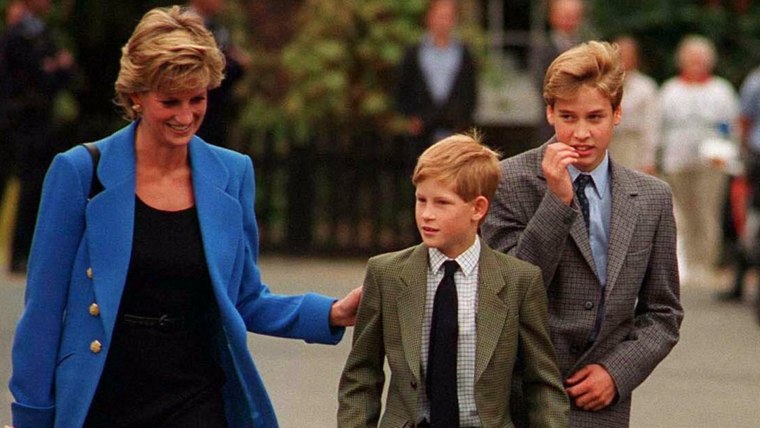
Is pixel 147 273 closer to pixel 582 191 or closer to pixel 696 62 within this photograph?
pixel 582 191

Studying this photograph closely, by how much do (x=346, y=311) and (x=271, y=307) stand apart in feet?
0.69

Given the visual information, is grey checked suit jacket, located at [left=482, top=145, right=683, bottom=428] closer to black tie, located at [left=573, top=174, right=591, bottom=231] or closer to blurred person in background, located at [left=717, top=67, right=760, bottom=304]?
black tie, located at [left=573, top=174, right=591, bottom=231]

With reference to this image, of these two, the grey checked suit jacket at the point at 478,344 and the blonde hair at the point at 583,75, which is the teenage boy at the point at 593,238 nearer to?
the blonde hair at the point at 583,75

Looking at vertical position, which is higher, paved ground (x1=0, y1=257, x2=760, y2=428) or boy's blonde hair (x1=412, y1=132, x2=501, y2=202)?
boy's blonde hair (x1=412, y1=132, x2=501, y2=202)

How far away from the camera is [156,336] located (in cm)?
460

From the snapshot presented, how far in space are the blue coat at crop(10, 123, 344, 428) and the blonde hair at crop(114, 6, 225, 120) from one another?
0.70 feet

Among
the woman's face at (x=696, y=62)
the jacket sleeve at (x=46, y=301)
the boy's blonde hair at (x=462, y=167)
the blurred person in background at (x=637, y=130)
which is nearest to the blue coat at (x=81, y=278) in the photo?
the jacket sleeve at (x=46, y=301)

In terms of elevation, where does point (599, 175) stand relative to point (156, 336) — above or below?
above

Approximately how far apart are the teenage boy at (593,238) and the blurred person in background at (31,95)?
28.9ft

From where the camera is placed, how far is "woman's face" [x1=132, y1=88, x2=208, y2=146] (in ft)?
14.9

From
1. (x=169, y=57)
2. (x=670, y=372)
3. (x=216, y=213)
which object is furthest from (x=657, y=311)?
(x=670, y=372)

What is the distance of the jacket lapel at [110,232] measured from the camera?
4492mm

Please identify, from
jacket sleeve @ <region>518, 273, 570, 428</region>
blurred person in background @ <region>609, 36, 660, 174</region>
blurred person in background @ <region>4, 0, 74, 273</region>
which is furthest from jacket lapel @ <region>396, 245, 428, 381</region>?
blurred person in background @ <region>609, 36, 660, 174</region>

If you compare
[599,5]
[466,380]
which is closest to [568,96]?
[466,380]
